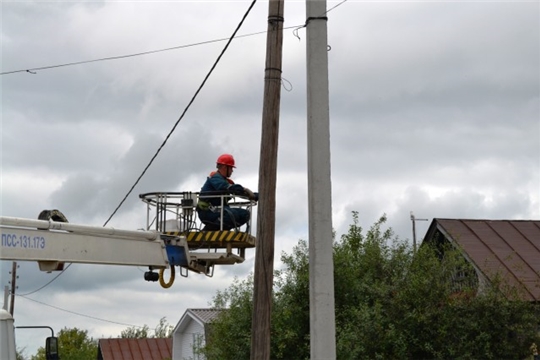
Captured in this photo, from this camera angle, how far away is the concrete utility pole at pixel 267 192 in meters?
11.8

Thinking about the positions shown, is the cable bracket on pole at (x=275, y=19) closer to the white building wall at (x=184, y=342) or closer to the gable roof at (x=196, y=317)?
the gable roof at (x=196, y=317)

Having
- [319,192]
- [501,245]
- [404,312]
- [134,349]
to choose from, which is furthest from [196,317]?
[319,192]

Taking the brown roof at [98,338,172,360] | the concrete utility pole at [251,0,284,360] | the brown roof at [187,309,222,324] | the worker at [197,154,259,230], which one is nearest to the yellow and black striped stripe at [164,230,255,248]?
the worker at [197,154,259,230]

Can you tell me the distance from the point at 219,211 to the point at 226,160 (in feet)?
3.24

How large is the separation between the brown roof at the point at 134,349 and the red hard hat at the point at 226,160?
3606 cm

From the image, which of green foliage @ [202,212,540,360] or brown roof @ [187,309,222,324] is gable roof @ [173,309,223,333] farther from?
green foliage @ [202,212,540,360]

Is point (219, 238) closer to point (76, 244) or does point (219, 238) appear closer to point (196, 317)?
point (76, 244)

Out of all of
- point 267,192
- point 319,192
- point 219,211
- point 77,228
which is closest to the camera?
point 319,192

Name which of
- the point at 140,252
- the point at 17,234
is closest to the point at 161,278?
the point at 140,252

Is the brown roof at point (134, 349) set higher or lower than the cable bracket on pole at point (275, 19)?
lower

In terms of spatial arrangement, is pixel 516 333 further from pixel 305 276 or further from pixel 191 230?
pixel 191 230

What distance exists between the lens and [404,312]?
19.3m

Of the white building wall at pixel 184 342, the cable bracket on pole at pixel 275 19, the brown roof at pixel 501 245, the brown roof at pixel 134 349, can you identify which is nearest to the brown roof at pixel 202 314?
the white building wall at pixel 184 342

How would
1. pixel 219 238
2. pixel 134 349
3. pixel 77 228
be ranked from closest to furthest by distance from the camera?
pixel 77 228 < pixel 219 238 < pixel 134 349
